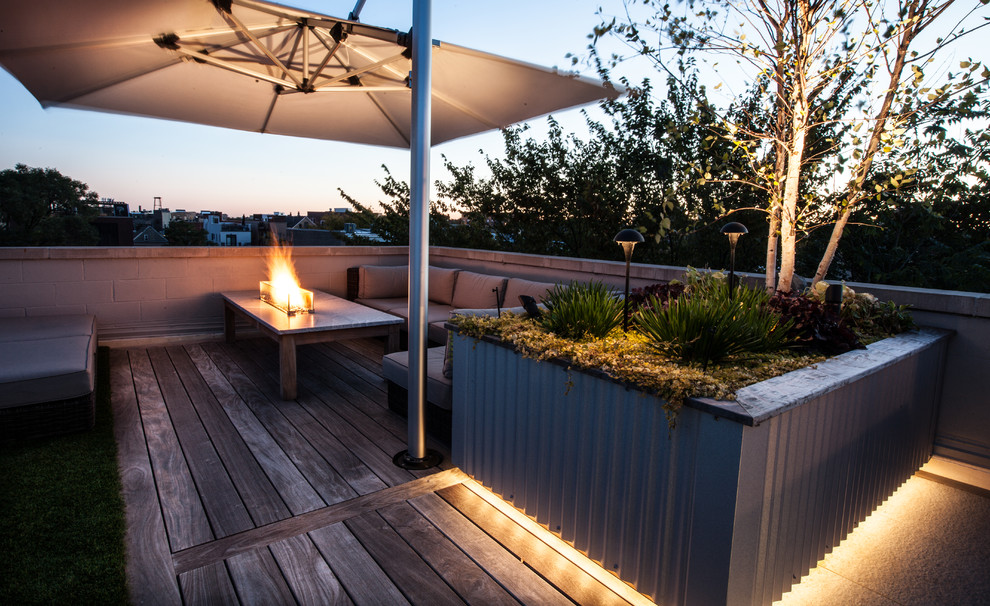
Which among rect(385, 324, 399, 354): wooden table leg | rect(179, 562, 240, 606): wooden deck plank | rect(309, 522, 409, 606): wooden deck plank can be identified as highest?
rect(385, 324, 399, 354): wooden table leg

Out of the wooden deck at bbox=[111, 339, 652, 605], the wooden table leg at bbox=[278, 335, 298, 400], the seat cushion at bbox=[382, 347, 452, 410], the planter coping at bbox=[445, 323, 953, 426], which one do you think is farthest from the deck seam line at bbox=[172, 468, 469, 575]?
the wooden table leg at bbox=[278, 335, 298, 400]

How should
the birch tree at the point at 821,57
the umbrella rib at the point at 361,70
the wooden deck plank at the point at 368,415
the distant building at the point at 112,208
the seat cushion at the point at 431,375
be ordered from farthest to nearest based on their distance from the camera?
the distant building at the point at 112,208 → the umbrella rib at the point at 361,70 → the wooden deck plank at the point at 368,415 → the seat cushion at the point at 431,375 → the birch tree at the point at 821,57

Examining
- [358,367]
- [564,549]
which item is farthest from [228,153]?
[564,549]

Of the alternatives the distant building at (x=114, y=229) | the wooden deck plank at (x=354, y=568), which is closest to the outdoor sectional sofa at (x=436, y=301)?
the wooden deck plank at (x=354, y=568)

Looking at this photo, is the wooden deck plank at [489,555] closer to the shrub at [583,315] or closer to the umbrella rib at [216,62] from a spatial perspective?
the shrub at [583,315]

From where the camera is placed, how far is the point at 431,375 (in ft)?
9.46

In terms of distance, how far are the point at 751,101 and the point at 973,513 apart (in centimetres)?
425

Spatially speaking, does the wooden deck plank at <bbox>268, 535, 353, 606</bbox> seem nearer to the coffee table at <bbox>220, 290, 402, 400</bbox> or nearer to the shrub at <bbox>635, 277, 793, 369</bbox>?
the shrub at <bbox>635, 277, 793, 369</bbox>

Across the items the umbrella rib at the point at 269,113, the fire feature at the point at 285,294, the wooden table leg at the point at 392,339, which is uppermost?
the umbrella rib at the point at 269,113

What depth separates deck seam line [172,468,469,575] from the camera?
1929mm

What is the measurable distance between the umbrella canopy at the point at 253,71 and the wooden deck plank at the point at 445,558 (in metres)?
2.25

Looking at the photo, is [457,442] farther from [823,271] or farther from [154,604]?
[823,271]

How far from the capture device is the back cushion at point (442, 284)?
5520 millimetres

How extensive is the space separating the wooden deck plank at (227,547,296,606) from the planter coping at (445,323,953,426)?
1.13m
